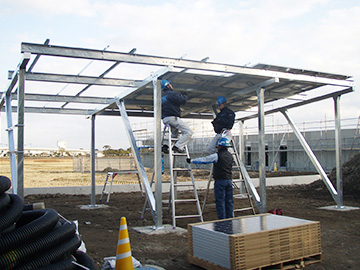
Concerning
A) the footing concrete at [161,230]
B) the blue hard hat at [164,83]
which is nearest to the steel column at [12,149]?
the footing concrete at [161,230]

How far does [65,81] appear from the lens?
9016 millimetres

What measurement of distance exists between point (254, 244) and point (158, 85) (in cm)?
418

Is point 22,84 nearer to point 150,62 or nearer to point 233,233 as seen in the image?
point 150,62

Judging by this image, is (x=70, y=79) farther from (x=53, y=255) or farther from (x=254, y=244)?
(x=254, y=244)

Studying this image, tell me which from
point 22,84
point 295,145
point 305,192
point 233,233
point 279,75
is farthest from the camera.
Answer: point 295,145

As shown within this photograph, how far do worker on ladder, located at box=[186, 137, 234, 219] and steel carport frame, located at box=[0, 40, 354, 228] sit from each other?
108cm

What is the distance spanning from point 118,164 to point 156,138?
33949 mm

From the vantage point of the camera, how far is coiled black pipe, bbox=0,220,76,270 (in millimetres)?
3006

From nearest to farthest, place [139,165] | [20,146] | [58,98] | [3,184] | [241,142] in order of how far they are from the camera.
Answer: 1. [3,184]
2. [20,146]
3. [139,165]
4. [58,98]
5. [241,142]

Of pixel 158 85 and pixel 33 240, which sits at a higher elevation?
pixel 158 85

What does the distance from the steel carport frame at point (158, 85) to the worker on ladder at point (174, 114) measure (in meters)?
0.30

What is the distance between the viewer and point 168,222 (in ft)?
26.5

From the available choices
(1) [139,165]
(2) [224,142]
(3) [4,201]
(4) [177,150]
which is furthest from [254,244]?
(1) [139,165]

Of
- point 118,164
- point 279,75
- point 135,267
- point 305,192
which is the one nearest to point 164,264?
point 135,267
